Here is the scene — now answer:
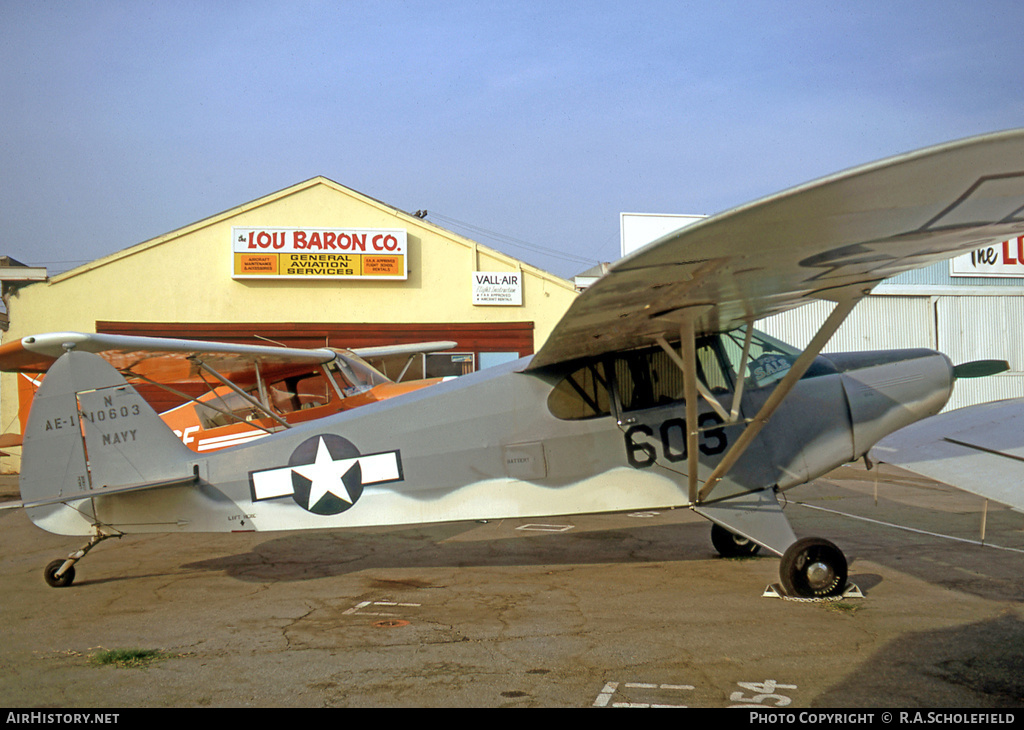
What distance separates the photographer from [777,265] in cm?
416

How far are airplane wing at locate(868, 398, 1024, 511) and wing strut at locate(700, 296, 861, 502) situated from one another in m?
1.08

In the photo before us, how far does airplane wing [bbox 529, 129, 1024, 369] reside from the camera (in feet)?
9.00

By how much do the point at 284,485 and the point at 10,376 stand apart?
1540 centimetres

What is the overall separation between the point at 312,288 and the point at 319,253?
94 cm

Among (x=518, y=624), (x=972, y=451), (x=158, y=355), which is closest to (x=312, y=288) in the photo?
(x=158, y=355)

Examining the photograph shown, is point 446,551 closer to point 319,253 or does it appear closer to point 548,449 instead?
point 548,449

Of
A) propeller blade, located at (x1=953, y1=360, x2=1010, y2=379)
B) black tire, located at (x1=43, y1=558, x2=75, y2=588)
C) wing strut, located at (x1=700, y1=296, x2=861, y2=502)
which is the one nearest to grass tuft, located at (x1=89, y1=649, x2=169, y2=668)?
black tire, located at (x1=43, y1=558, x2=75, y2=588)

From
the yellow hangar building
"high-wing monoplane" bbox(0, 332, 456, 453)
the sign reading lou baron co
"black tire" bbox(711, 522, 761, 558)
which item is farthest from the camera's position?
the sign reading lou baron co

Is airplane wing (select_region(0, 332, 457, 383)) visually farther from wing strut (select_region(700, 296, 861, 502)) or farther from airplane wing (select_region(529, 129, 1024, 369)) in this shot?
wing strut (select_region(700, 296, 861, 502))

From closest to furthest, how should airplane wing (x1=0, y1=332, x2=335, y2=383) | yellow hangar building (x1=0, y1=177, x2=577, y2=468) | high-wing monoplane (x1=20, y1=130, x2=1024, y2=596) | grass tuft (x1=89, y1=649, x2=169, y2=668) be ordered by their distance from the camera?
1. grass tuft (x1=89, y1=649, x2=169, y2=668)
2. high-wing monoplane (x1=20, y1=130, x2=1024, y2=596)
3. airplane wing (x1=0, y1=332, x2=335, y2=383)
4. yellow hangar building (x1=0, y1=177, x2=577, y2=468)

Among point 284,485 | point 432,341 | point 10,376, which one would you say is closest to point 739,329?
point 284,485

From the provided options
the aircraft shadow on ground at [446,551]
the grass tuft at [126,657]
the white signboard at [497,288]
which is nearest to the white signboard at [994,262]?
the white signboard at [497,288]

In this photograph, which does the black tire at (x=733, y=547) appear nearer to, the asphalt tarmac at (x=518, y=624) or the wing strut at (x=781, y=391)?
the asphalt tarmac at (x=518, y=624)
